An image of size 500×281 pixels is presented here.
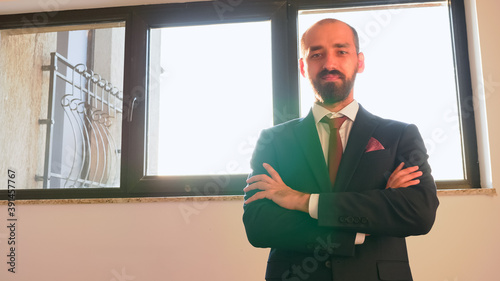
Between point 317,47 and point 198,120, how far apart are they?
148cm

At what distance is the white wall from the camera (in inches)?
93.4

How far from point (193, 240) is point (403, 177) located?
1.43 metres

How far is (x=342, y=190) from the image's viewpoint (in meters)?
1.37

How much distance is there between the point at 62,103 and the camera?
303 cm

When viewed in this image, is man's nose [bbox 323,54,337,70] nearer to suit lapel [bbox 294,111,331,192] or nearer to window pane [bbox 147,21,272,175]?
suit lapel [bbox 294,111,331,192]

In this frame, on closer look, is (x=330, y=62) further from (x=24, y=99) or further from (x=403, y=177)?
(x=24, y=99)

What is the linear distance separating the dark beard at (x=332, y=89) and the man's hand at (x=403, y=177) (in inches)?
11.3

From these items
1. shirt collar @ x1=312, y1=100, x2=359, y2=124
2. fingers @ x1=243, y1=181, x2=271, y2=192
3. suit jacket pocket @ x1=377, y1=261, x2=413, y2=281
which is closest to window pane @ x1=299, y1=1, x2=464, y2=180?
shirt collar @ x1=312, y1=100, x2=359, y2=124

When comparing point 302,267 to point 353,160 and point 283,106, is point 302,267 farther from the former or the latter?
point 283,106

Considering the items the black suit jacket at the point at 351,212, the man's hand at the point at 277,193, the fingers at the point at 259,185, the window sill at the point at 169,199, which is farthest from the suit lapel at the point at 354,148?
the window sill at the point at 169,199

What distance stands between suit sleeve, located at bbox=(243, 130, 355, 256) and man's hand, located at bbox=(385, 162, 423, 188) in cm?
21

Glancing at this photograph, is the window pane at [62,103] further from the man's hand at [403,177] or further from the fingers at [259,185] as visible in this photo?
the man's hand at [403,177]

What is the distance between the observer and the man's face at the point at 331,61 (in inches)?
Answer: 58.6

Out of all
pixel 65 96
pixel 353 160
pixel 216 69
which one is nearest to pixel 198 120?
pixel 216 69
